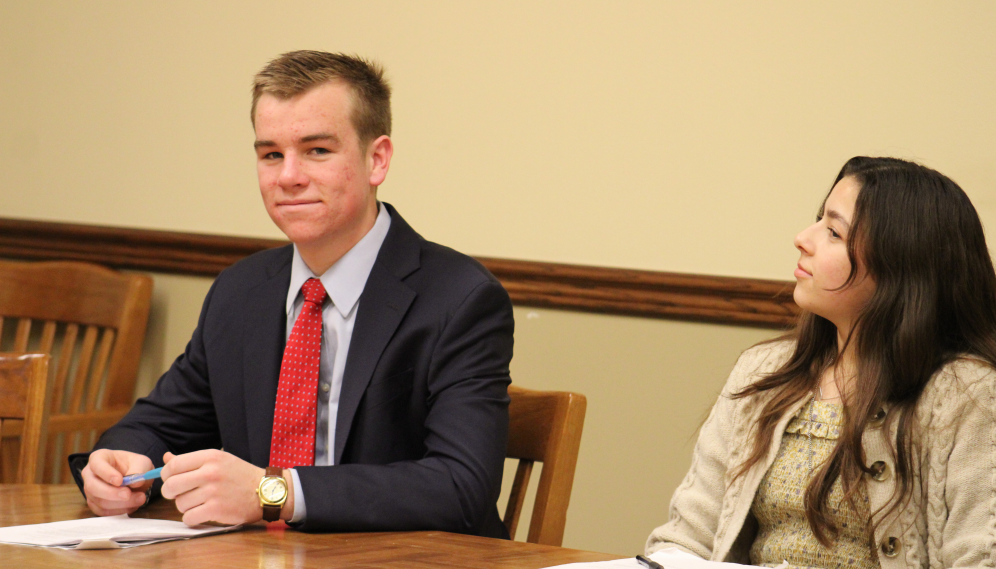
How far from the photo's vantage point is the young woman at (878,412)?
4.52 feet

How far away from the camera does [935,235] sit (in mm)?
1461

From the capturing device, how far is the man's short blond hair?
163cm

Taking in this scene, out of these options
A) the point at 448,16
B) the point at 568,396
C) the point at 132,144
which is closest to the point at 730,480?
the point at 568,396

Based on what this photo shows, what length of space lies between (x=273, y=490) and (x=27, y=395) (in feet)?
2.12

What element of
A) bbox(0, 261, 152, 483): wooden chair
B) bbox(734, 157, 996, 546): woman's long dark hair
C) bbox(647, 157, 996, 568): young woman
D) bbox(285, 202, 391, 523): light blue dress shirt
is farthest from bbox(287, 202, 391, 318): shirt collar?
bbox(0, 261, 152, 483): wooden chair

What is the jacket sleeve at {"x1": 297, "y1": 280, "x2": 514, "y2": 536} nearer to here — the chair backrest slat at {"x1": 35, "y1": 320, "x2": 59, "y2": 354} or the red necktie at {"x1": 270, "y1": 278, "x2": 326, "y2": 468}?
the red necktie at {"x1": 270, "y1": 278, "x2": 326, "y2": 468}

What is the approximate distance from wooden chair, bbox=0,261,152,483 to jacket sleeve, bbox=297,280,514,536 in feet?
5.29

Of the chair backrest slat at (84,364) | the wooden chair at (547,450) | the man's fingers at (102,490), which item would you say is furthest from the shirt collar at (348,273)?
the chair backrest slat at (84,364)

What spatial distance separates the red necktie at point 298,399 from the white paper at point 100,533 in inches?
11.2

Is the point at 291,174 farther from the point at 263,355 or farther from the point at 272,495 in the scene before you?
the point at 272,495

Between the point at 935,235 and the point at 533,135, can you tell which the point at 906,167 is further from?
the point at 533,135

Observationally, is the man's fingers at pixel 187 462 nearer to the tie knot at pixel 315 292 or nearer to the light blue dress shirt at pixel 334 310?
the light blue dress shirt at pixel 334 310

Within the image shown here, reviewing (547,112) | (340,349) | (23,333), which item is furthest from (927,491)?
(23,333)

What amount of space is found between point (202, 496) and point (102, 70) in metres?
2.27
